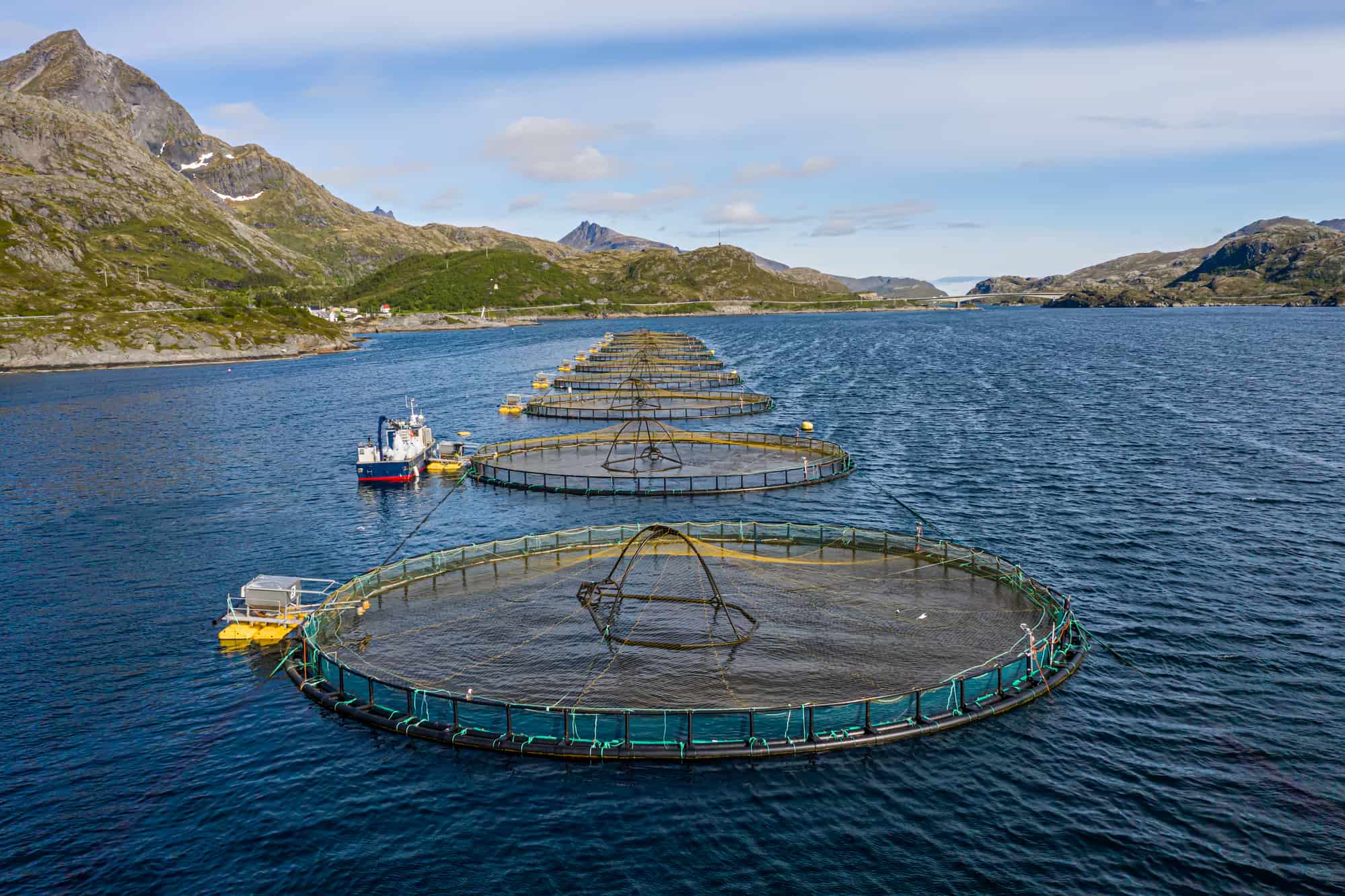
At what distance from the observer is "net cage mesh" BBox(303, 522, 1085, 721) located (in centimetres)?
4484

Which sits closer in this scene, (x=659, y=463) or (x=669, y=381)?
(x=659, y=463)

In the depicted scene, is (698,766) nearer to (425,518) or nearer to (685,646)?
(685,646)

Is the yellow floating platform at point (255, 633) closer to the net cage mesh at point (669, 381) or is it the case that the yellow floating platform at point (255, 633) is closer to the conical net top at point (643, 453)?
the conical net top at point (643, 453)

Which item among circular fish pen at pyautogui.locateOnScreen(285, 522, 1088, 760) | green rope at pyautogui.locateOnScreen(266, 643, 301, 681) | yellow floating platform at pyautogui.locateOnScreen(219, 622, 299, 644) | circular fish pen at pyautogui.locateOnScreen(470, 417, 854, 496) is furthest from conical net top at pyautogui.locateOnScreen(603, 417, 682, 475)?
green rope at pyautogui.locateOnScreen(266, 643, 301, 681)

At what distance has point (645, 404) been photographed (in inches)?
5984

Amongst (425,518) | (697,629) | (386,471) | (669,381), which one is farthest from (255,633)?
(669,381)

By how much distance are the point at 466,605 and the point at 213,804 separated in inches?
842

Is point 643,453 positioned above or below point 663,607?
above

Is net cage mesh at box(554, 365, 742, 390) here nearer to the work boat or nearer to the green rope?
the work boat

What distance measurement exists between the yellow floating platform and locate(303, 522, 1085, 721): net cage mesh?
407cm

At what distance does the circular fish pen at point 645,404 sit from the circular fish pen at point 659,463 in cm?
1786

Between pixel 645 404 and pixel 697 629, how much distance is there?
100m

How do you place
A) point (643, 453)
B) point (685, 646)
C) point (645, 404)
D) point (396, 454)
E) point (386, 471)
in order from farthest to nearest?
1. point (645, 404)
2. point (643, 453)
3. point (396, 454)
4. point (386, 471)
5. point (685, 646)

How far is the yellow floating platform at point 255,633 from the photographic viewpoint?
56.3 meters
